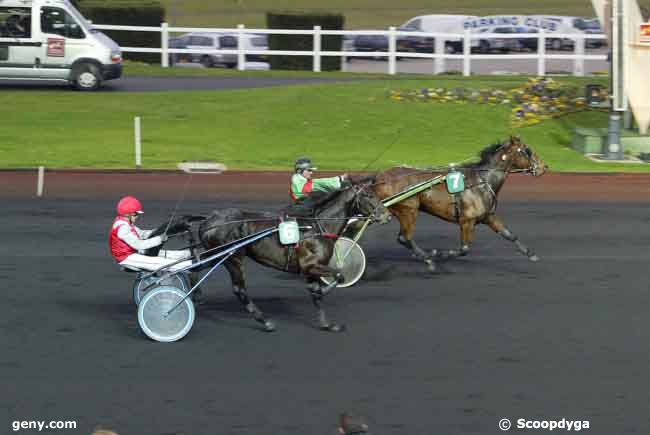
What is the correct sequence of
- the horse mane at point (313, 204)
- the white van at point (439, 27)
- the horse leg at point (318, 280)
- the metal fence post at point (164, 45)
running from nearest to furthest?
1. the horse leg at point (318, 280)
2. the horse mane at point (313, 204)
3. the metal fence post at point (164, 45)
4. the white van at point (439, 27)

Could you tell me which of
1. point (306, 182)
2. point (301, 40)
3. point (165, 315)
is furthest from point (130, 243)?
point (301, 40)

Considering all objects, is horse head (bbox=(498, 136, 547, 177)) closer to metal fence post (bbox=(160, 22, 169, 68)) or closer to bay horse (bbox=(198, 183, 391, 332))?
bay horse (bbox=(198, 183, 391, 332))

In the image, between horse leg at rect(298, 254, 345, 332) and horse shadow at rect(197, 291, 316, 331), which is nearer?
horse leg at rect(298, 254, 345, 332)

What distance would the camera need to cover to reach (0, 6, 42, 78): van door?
25.8 metres

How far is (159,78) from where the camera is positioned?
29.5 metres

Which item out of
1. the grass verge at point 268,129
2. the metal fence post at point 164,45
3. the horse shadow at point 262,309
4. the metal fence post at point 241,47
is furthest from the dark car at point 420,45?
the horse shadow at point 262,309

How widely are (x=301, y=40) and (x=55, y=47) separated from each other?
8873 mm

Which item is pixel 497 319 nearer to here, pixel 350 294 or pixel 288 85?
pixel 350 294

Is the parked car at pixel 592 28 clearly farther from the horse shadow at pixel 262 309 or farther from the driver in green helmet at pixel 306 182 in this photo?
the horse shadow at pixel 262 309

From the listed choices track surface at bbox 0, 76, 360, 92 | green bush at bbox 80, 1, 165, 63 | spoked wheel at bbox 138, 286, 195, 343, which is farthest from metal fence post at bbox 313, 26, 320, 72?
spoked wheel at bbox 138, 286, 195, 343

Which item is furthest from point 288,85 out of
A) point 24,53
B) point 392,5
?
point 392,5

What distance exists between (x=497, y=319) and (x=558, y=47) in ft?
110

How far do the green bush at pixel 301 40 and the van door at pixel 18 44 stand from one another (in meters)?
8.54

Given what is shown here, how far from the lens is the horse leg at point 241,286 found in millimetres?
10266
